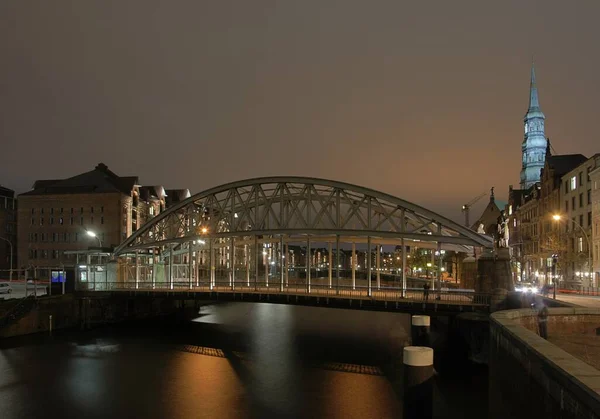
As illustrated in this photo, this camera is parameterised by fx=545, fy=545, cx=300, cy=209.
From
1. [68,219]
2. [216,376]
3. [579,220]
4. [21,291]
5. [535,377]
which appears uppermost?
[68,219]

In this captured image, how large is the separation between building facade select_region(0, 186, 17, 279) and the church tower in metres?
122

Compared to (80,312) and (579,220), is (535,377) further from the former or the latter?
(579,220)

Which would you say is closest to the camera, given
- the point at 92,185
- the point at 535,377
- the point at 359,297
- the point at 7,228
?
the point at 535,377

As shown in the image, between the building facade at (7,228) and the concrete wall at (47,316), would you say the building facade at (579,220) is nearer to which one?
the concrete wall at (47,316)

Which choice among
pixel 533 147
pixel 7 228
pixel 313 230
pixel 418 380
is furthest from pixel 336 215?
pixel 533 147

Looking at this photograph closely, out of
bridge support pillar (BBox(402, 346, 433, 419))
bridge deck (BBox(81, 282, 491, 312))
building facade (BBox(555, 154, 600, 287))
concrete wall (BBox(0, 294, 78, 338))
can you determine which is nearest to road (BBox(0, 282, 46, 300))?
concrete wall (BBox(0, 294, 78, 338))

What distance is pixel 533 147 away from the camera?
147 meters

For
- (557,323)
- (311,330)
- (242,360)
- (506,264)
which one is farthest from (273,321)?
(557,323)

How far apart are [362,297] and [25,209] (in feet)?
252

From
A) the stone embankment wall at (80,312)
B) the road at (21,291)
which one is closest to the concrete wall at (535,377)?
the stone embankment wall at (80,312)

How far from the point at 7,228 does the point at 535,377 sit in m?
107

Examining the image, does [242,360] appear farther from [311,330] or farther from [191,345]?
[311,330]

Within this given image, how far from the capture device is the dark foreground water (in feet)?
94.1

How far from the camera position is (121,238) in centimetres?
9381
